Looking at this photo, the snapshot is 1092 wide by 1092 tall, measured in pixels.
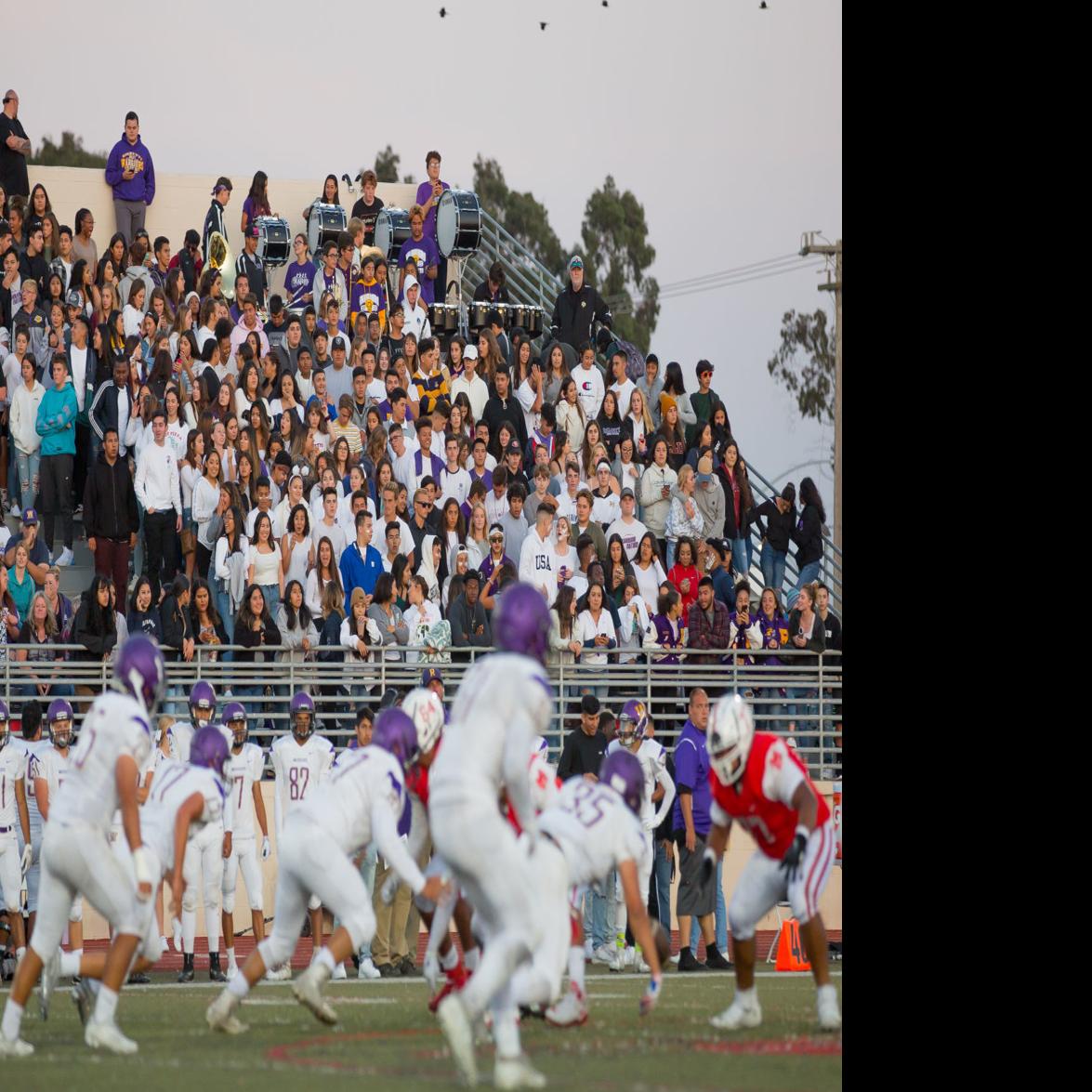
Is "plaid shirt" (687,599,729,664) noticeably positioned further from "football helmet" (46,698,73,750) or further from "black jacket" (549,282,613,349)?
"football helmet" (46,698,73,750)

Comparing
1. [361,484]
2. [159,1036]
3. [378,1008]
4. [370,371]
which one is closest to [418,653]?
[361,484]

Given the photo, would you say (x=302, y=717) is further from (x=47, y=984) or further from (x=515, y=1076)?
(x=515, y=1076)

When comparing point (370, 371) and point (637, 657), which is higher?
point (370, 371)

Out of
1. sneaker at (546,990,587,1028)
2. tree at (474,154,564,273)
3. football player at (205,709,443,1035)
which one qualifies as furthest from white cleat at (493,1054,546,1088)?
tree at (474,154,564,273)

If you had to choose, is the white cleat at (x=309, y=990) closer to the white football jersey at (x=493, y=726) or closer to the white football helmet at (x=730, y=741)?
the white football jersey at (x=493, y=726)

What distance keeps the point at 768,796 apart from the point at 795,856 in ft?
0.86

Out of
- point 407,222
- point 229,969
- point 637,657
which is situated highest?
point 407,222

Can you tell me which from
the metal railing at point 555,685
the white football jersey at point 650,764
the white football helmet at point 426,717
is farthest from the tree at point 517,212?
the white football helmet at point 426,717

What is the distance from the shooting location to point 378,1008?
29.7 ft

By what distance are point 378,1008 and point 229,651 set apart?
4547 millimetres

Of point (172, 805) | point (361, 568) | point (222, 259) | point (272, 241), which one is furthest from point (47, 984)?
point (272, 241)

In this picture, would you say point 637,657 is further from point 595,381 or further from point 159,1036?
point 159,1036

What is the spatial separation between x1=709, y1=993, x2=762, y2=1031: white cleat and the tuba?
373 inches

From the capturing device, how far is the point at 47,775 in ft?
37.0
